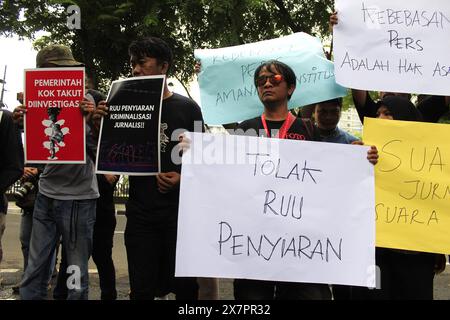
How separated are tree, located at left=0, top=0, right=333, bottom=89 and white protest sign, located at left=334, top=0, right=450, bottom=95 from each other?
280 inches

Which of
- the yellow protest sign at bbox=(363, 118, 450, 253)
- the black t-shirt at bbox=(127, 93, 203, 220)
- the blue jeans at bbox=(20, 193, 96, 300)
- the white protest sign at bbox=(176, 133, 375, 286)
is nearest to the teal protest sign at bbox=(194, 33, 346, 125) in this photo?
the black t-shirt at bbox=(127, 93, 203, 220)

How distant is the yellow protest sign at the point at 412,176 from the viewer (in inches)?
107

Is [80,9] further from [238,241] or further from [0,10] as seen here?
[238,241]

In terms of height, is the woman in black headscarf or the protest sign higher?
the protest sign

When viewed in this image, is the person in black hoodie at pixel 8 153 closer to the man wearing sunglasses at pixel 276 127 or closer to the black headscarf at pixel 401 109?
the man wearing sunglasses at pixel 276 127

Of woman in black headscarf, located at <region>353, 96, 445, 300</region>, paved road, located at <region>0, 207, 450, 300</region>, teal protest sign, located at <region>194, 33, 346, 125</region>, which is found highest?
teal protest sign, located at <region>194, 33, 346, 125</region>

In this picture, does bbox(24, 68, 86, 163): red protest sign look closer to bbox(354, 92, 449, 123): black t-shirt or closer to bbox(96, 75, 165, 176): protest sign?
bbox(96, 75, 165, 176): protest sign

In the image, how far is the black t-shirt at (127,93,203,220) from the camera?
2930 millimetres

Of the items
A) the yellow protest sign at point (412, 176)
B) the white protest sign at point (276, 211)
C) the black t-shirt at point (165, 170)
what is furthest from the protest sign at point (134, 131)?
the yellow protest sign at point (412, 176)

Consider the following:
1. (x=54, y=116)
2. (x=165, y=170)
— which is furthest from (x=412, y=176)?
(x=54, y=116)

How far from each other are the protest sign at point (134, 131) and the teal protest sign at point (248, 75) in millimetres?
800

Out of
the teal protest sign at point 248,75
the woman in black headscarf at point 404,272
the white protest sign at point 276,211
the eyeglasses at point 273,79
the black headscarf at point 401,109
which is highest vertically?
the teal protest sign at point 248,75

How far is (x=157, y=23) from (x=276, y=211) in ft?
26.8

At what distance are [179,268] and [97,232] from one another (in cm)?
192
